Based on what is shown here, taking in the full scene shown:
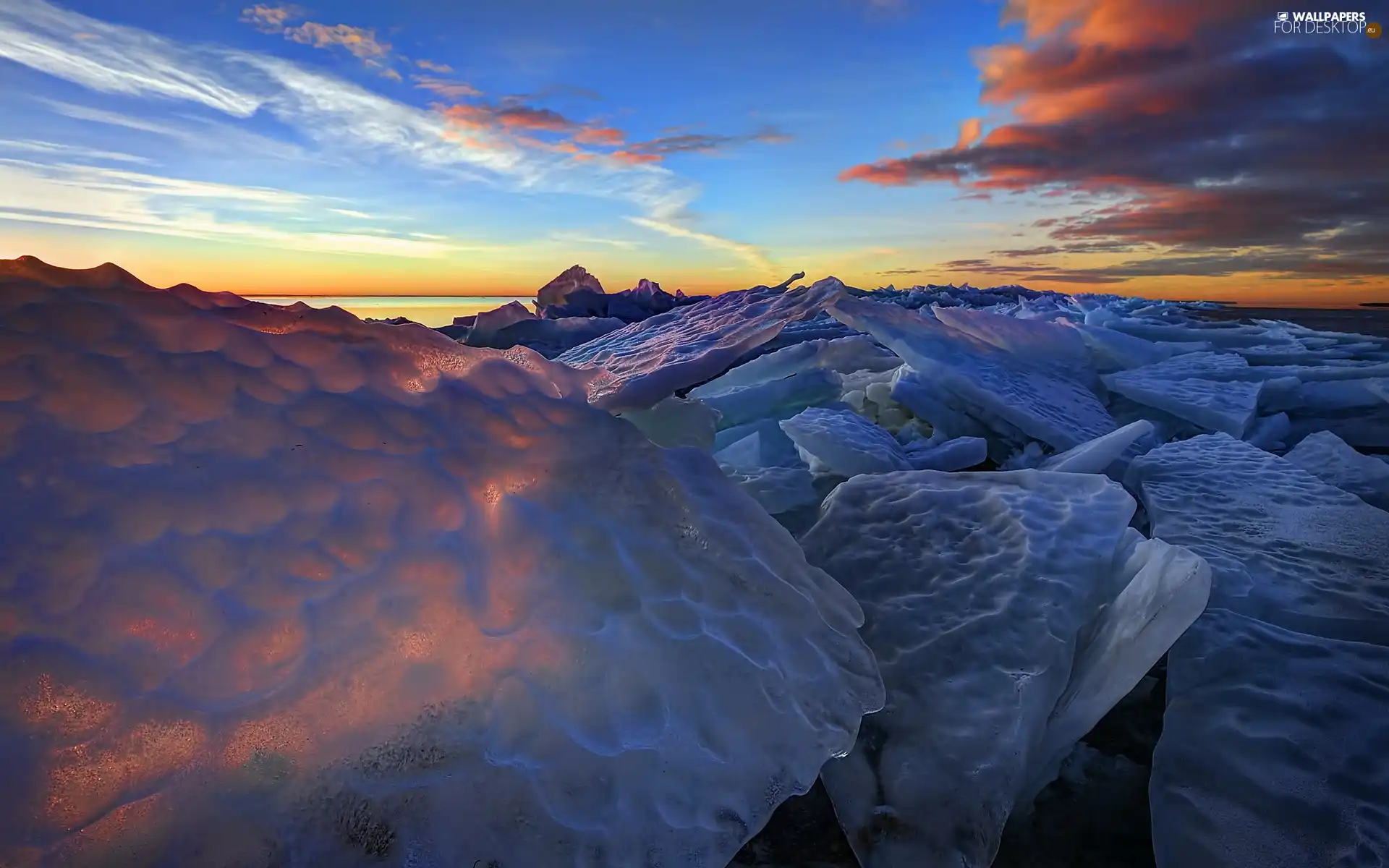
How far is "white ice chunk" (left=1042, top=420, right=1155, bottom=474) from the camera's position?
2482 millimetres

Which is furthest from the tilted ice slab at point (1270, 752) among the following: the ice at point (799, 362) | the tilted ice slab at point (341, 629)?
the ice at point (799, 362)

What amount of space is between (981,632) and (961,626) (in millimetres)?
39

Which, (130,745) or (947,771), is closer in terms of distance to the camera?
(130,745)

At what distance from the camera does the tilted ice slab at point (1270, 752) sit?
1007 mm

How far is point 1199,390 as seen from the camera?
3.81 meters

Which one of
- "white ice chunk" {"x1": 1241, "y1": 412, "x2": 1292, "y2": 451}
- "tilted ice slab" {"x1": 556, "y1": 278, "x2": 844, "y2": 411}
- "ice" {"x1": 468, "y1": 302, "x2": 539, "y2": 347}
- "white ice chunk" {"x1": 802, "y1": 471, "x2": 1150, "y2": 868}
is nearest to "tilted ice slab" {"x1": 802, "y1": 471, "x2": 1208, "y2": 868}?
"white ice chunk" {"x1": 802, "y1": 471, "x2": 1150, "y2": 868}

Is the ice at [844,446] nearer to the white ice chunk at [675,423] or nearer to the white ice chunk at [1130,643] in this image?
the white ice chunk at [675,423]

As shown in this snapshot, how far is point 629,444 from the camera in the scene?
1.23 metres

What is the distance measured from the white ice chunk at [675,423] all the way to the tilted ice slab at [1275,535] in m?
1.21

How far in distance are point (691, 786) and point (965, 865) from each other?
0.44m

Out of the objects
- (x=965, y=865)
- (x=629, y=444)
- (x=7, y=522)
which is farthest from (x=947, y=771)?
(x=7, y=522)

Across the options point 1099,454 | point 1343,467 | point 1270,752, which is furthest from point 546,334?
point 1270,752

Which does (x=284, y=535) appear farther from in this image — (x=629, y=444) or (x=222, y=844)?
(x=629, y=444)

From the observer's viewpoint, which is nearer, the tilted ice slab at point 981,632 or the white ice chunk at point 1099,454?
the tilted ice slab at point 981,632
